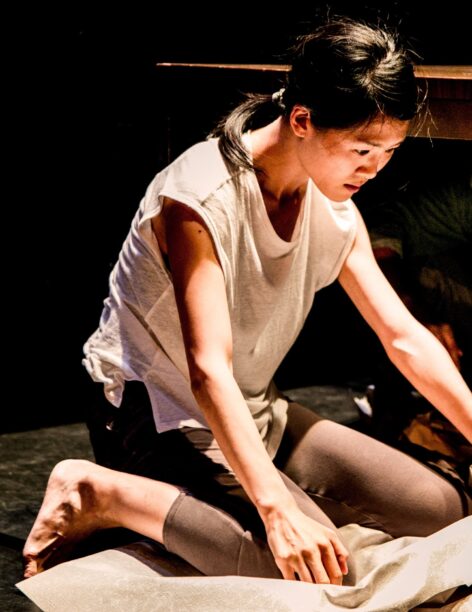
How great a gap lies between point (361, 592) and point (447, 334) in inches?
34.6

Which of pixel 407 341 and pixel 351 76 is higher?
pixel 351 76

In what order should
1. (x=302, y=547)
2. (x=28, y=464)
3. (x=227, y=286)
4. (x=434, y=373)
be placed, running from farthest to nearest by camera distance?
(x=28, y=464) < (x=434, y=373) < (x=227, y=286) < (x=302, y=547)

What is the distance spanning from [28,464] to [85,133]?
0.86 m

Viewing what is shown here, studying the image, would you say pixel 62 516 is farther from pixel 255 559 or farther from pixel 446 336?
pixel 446 336

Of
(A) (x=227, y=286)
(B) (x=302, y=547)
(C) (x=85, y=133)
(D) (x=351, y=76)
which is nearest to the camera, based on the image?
(B) (x=302, y=547)

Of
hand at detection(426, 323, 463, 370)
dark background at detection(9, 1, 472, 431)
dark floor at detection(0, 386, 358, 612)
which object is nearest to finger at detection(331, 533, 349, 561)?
dark floor at detection(0, 386, 358, 612)

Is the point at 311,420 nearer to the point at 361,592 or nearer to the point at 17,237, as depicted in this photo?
the point at 361,592

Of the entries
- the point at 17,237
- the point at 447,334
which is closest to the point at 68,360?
the point at 17,237

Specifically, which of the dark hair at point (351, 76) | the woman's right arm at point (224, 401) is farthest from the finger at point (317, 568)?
the dark hair at point (351, 76)

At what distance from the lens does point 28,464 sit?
6.90 ft

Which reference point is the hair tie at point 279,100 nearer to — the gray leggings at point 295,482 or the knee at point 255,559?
the gray leggings at point 295,482

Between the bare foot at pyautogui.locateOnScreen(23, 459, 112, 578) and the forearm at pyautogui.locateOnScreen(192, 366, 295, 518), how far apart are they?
29 cm

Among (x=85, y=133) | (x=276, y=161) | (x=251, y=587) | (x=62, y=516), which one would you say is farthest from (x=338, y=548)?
(x=85, y=133)

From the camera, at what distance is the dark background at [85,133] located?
8.00ft
